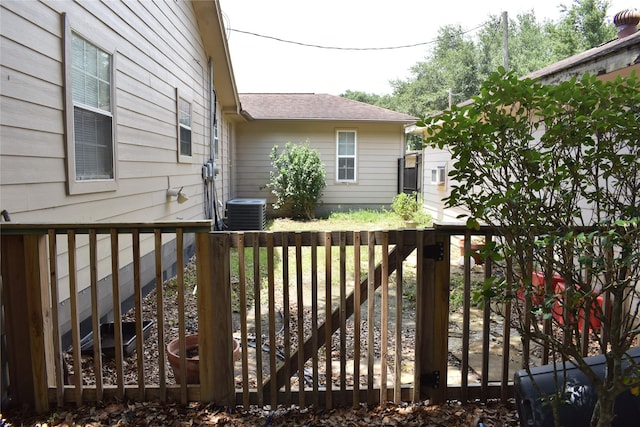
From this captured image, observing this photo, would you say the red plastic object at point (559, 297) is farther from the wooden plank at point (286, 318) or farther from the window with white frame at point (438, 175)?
the window with white frame at point (438, 175)

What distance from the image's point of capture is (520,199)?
2.05m

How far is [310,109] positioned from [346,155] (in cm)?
194

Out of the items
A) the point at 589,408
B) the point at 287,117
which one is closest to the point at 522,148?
the point at 589,408

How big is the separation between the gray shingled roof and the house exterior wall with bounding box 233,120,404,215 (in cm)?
31

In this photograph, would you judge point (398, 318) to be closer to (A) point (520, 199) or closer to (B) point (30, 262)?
(A) point (520, 199)

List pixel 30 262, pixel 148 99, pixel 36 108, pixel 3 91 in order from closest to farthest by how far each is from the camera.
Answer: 1. pixel 30 262
2. pixel 3 91
3. pixel 36 108
4. pixel 148 99

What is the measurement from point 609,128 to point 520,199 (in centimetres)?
44

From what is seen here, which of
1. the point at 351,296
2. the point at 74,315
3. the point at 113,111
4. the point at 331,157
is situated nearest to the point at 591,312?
the point at 351,296

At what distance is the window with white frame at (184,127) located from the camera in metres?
8.03

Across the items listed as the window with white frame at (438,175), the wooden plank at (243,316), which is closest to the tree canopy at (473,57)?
the window with white frame at (438,175)

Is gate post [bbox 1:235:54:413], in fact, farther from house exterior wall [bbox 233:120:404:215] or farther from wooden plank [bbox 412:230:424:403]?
house exterior wall [bbox 233:120:404:215]

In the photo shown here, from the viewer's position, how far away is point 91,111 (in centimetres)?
455

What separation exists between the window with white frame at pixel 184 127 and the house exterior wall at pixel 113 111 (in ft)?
0.57

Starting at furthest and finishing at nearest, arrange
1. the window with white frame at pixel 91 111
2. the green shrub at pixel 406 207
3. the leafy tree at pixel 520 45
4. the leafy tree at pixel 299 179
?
the leafy tree at pixel 520 45 < the leafy tree at pixel 299 179 < the green shrub at pixel 406 207 < the window with white frame at pixel 91 111
